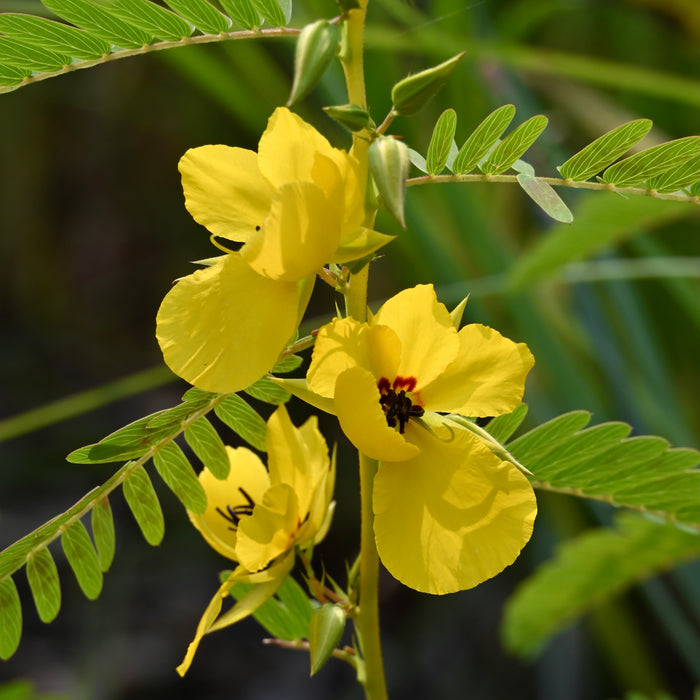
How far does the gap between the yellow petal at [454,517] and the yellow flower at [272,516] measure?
7 cm

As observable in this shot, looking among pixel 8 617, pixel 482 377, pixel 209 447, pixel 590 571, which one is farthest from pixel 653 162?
pixel 590 571

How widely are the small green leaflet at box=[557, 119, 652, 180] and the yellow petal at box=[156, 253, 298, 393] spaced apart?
6.2 inches

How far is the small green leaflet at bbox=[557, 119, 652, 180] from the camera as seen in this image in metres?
0.37

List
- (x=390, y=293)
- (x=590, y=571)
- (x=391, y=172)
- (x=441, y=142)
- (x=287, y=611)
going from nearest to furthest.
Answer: (x=391, y=172)
(x=441, y=142)
(x=287, y=611)
(x=590, y=571)
(x=390, y=293)

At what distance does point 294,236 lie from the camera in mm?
281

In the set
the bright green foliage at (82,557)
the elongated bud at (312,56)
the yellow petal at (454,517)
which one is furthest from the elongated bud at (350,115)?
the bright green foliage at (82,557)

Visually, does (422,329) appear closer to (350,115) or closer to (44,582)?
(350,115)

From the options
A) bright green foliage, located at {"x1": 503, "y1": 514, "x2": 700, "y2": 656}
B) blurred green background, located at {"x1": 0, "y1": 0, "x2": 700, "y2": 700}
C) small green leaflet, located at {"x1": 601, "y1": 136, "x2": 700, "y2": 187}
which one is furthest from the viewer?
→ blurred green background, located at {"x1": 0, "y1": 0, "x2": 700, "y2": 700}

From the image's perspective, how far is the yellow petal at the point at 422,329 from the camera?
31 cm

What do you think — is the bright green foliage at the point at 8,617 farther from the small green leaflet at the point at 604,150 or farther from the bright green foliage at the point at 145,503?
the small green leaflet at the point at 604,150

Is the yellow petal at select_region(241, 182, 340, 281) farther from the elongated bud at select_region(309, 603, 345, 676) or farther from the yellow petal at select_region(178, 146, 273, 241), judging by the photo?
the elongated bud at select_region(309, 603, 345, 676)

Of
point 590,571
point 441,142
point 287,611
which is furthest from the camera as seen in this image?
point 590,571

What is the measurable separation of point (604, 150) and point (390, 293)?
1439 mm

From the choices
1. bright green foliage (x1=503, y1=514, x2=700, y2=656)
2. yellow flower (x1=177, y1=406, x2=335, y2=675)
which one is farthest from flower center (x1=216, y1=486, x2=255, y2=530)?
bright green foliage (x1=503, y1=514, x2=700, y2=656)
